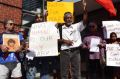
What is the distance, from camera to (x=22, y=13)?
467 inches

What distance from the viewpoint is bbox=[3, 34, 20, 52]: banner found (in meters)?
8.45

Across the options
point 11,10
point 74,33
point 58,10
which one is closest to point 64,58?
point 74,33

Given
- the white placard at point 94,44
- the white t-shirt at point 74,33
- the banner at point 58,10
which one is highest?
the banner at point 58,10

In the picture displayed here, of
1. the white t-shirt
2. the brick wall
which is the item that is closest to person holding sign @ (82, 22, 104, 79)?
the white t-shirt

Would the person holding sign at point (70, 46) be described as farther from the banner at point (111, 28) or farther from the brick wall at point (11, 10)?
the brick wall at point (11, 10)

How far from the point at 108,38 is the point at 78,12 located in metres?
2.75

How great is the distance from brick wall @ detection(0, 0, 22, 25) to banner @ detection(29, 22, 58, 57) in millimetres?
2186

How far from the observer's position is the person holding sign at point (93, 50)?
882 centimetres

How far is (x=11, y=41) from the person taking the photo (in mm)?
8508

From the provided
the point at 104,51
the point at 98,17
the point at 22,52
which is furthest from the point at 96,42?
the point at 98,17

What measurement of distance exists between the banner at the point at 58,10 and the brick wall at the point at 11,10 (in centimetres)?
192

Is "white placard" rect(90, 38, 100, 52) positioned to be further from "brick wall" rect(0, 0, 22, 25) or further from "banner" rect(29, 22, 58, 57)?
"brick wall" rect(0, 0, 22, 25)

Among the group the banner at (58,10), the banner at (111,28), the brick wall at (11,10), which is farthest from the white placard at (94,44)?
the brick wall at (11,10)

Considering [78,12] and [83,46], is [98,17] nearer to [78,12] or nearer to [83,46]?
[78,12]
